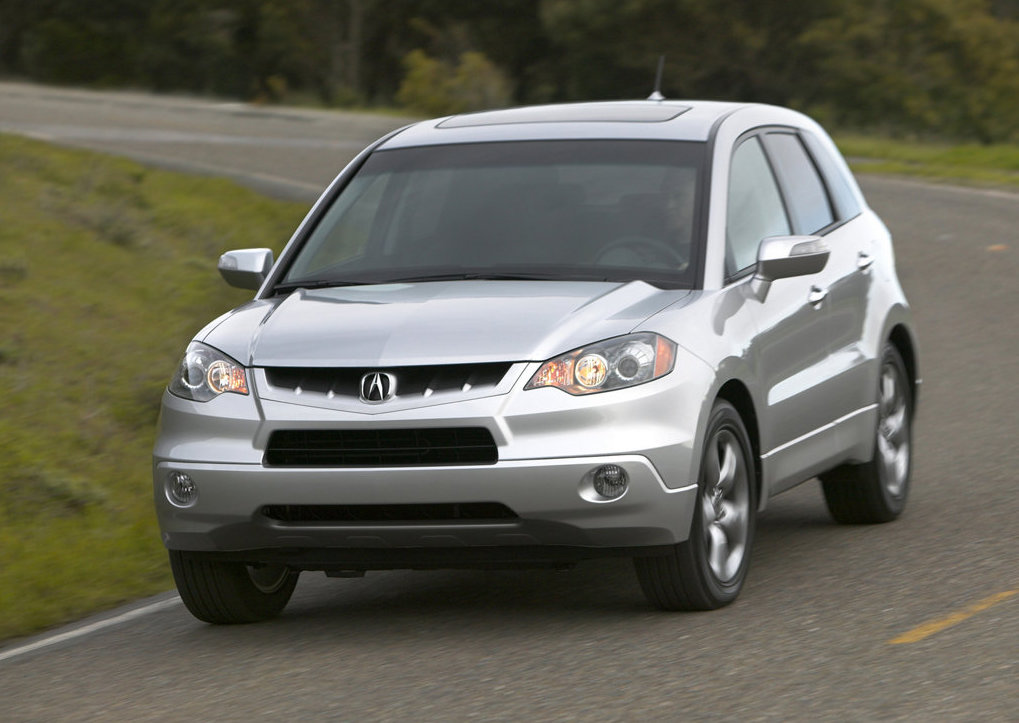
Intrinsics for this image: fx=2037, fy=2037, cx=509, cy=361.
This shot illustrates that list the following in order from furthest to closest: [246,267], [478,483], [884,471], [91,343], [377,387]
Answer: [91,343]
[884,471]
[246,267]
[377,387]
[478,483]

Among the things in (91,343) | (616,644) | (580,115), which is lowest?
(91,343)

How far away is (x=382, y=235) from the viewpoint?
315 inches

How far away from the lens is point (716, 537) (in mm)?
6996

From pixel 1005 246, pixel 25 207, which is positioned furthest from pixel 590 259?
pixel 1005 246

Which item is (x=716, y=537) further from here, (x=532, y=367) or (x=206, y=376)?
(x=206, y=376)

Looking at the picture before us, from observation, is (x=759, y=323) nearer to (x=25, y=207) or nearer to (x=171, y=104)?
(x=25, y=207)

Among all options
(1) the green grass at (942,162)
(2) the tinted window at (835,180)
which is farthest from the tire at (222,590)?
(1) the green grass at (942,162)

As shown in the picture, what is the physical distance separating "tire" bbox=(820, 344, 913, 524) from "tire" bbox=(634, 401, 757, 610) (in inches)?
59.6

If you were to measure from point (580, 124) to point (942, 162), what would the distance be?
A: 23025 millimetres

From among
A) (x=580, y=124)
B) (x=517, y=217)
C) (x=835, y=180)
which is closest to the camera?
A: (x=517, y=217)

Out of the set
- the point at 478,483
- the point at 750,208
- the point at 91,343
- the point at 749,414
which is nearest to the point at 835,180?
the point at 750,208

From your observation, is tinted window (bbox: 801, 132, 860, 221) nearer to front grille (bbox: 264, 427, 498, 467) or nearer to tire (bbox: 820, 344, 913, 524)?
tire (bbox: 820, 344, 913, 524)

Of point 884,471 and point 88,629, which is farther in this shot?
point 884,471

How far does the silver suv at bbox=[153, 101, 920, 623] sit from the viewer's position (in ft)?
21.2
